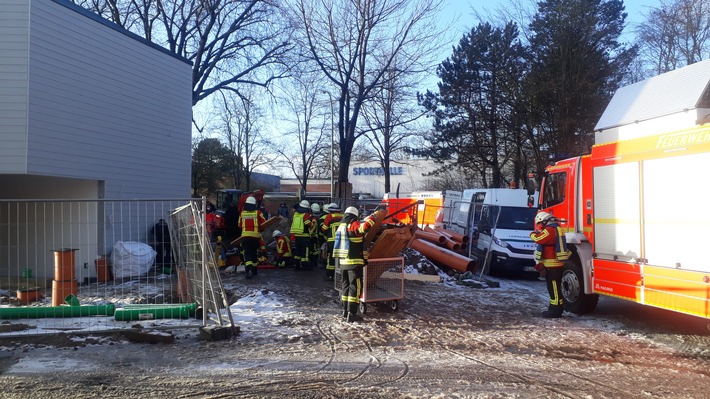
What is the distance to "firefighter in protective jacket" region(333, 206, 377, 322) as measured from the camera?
343 inches

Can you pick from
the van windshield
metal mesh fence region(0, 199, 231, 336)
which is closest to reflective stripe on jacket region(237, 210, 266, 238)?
metal mesh fence region(0, 199, 231, 336)

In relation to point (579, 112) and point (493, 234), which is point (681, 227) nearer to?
point (493, 234)

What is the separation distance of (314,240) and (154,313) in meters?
6.15

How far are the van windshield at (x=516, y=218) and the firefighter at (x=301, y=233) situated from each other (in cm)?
575

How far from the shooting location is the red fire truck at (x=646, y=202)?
23.2 feet

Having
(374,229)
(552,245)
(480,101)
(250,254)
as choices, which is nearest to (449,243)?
Answer: (250,254)

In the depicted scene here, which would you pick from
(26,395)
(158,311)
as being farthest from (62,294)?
(26,395)

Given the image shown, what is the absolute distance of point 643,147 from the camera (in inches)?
314

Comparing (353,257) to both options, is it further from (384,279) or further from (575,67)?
(575,67)

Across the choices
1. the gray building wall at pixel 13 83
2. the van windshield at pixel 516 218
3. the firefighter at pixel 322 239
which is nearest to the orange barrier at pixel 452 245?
the van windshield at pixel 516 218

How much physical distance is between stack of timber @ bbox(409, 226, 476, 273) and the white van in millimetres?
453

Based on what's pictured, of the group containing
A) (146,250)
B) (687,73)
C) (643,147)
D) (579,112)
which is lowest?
(146,250)

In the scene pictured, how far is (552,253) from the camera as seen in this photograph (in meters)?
9.49

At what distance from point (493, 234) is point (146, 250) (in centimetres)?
857
